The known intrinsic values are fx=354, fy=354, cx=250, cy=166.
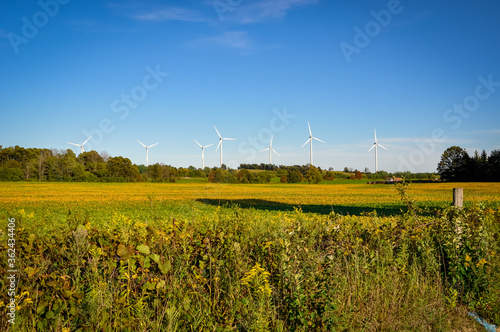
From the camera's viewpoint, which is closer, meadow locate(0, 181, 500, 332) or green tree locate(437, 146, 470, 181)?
meadow locate(0, 181, 500, 332)

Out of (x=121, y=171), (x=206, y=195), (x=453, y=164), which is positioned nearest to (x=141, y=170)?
(x=121, y=171)

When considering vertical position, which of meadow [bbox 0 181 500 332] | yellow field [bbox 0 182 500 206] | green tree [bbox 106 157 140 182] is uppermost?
green tree [bbox 106 157 140 182]

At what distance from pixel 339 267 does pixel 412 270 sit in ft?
4.53

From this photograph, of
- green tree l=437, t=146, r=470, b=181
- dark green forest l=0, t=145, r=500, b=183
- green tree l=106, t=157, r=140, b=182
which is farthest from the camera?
green tree l=437, t=146, r=470, b=181

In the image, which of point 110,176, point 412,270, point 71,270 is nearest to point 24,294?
point 71,270

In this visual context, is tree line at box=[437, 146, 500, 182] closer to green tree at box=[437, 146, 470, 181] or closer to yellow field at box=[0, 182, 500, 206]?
green tree at box=[437, 146, 470, 181]

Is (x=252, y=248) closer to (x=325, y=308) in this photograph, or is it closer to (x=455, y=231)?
(x=325, y=308)

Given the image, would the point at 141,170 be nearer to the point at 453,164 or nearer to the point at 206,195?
the point at 206,195

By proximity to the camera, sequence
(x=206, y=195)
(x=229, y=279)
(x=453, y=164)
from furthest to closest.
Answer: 1. (x=453, y=164)
2. (x=206, y=195)
3. (x=229, y=279)

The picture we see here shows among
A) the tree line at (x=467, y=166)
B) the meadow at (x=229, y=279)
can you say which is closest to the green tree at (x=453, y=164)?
the tree line at (x=467, y=166)

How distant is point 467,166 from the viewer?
286 ft

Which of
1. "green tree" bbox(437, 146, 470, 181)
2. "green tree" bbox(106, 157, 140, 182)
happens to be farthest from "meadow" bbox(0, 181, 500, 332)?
"green tree" bbox(437, 146, 470, 181)

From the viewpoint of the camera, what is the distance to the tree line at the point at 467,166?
267ft

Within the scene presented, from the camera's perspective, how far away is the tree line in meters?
81.4
